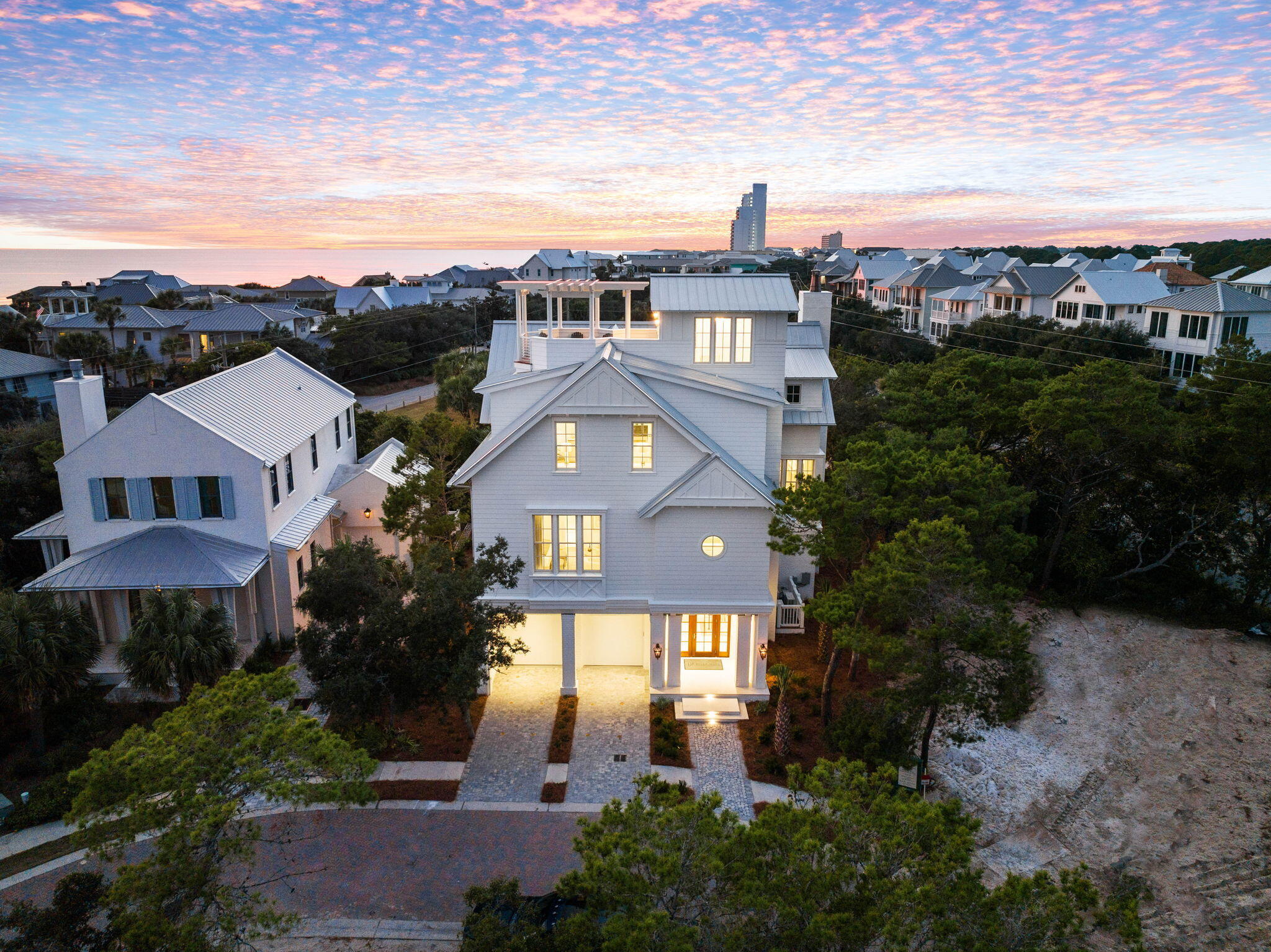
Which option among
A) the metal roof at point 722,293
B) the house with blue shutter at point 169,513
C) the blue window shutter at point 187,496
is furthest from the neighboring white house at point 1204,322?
the blue window shutter at point 187,496

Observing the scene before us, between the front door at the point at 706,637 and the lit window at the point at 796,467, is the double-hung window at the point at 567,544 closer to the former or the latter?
the front door at the point at 706,637

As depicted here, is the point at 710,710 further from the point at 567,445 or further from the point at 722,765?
the point at 567,445

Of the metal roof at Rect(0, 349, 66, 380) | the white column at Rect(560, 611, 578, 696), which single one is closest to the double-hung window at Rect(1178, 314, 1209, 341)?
the white column at Rect(560, 611, 578, 696)

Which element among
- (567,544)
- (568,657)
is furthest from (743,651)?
(567,544)

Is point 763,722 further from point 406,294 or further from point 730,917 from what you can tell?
point 406,294

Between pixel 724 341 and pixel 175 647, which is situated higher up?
pixel 724 341

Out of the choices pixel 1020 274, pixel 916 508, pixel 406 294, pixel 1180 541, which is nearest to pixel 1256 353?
pixel 1180 541

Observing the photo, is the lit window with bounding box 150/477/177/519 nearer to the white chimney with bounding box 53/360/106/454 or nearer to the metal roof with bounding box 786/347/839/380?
the white chimney with bounding box 53/360/106/454
